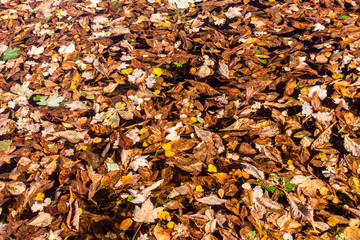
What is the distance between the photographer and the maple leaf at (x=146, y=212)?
6.29 feet

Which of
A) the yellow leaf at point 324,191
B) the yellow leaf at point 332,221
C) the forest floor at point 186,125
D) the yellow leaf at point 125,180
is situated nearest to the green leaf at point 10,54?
the forest floor at point 186,125

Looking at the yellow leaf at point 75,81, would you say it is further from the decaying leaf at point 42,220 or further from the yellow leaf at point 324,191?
the yellow leaf at point 324,191

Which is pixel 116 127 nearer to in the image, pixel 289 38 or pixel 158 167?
pixel 158 167

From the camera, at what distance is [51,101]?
2.84 m

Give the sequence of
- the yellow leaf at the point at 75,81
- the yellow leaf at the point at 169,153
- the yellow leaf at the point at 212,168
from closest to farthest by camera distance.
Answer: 1. the yellow leaf at the point at 212,168
2. the yellow leaf at the point at 169,153
3. the yellow leaf at the point at 75,81

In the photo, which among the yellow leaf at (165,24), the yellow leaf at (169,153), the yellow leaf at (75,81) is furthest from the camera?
the yellow leaf at (165,24)

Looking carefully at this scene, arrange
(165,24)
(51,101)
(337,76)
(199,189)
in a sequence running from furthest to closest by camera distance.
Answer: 1. (165,24)
2. (51,101)
3. (337,76)
4. (199,189)

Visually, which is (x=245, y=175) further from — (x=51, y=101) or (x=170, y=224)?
(x=51, y=101)

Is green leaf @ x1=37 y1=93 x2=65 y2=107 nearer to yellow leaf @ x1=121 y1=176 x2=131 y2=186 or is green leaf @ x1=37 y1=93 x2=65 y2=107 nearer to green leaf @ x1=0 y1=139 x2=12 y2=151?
green leaf @ x1=0 y1=139 x2=12 y2=151

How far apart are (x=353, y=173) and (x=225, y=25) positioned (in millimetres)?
2352

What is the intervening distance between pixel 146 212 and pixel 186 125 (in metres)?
0.86

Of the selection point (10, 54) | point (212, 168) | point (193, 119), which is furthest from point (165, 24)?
point (212, 168)

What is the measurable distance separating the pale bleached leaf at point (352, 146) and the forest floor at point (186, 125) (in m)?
0.01

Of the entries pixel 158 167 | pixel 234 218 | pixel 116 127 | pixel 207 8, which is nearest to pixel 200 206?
pixel 234 218
